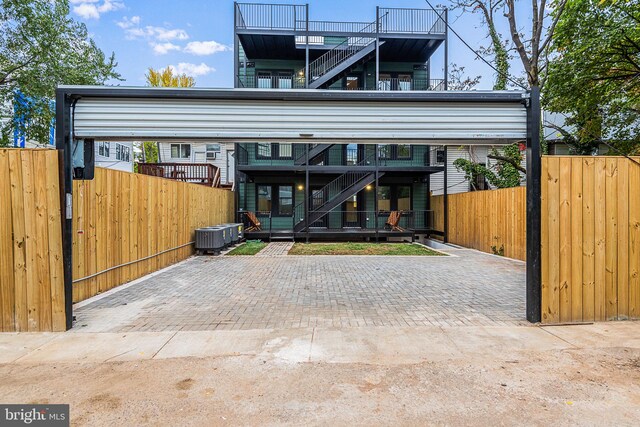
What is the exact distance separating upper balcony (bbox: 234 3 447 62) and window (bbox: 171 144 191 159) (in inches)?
313

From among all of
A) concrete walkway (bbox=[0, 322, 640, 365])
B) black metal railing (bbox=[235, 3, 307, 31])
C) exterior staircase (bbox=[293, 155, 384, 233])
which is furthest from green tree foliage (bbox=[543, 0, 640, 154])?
black metal railing (bbox=[235, 3, 307, 31])

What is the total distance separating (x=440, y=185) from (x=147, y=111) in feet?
56.0

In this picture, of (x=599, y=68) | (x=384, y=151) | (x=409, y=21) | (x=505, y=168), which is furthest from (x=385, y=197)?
(x=599, y=68)

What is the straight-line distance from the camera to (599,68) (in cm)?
923

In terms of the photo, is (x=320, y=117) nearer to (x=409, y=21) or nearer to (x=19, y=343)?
(x=19, y=343)

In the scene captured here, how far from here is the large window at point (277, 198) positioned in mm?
17547

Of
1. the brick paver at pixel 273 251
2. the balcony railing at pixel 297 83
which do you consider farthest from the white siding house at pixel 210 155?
the brick paver at pixel 273 251

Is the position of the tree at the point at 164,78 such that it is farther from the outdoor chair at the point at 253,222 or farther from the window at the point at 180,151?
the outdoor chair at the point at 253,222

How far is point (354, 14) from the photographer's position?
1628cm

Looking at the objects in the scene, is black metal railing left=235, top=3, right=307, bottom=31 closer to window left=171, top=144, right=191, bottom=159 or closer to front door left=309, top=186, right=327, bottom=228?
front door left=309, top=186, right=327, bottom=228

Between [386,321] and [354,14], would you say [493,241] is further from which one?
[354,14]

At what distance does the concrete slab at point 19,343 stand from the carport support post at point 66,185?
0.30m

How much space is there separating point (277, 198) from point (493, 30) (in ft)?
39.3

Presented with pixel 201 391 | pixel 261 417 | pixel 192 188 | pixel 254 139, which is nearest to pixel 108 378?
pixel 201 391
